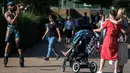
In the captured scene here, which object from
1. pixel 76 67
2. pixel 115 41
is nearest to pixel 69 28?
pixel 76 67

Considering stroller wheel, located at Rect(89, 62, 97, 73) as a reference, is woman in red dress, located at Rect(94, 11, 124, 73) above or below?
above

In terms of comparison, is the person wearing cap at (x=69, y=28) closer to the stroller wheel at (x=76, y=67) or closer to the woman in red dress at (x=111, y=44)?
the stroller wheel at (x=76, y=67)


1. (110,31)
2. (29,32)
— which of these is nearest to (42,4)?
(29,32)

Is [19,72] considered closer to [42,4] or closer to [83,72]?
[83,72]

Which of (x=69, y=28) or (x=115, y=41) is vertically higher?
(x=115, y=41)

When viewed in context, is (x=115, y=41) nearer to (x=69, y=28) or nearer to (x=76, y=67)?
(x=76, y=67)

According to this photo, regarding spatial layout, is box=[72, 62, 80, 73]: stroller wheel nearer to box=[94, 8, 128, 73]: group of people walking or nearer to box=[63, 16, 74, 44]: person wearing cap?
box=[94, 8, 128, 73]: group of people walking

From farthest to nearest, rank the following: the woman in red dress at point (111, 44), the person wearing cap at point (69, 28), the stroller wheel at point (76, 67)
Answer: the person wearing cap at point (69, 28)
the stroller wheel at point (76, 67)
the woman in red dress at point (111, 44)

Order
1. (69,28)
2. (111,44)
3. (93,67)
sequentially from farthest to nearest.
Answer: (69,28) → (93,67) → (111,44)

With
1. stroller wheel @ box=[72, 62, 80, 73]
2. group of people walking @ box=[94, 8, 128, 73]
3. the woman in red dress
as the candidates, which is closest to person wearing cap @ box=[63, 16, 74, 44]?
stroller wheel @ box=[72, 62, 80, 73]

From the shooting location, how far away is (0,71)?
488 inches

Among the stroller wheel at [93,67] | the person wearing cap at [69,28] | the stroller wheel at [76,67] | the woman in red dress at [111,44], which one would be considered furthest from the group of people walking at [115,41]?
the person wearing cap at [69,28]

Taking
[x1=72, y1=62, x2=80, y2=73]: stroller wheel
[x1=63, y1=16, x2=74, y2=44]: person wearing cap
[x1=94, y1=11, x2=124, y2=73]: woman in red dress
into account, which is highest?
[x1=94, y1=11, x2=124, y2=73]: woman in red dress

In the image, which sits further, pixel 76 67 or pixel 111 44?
pixel 76 67
